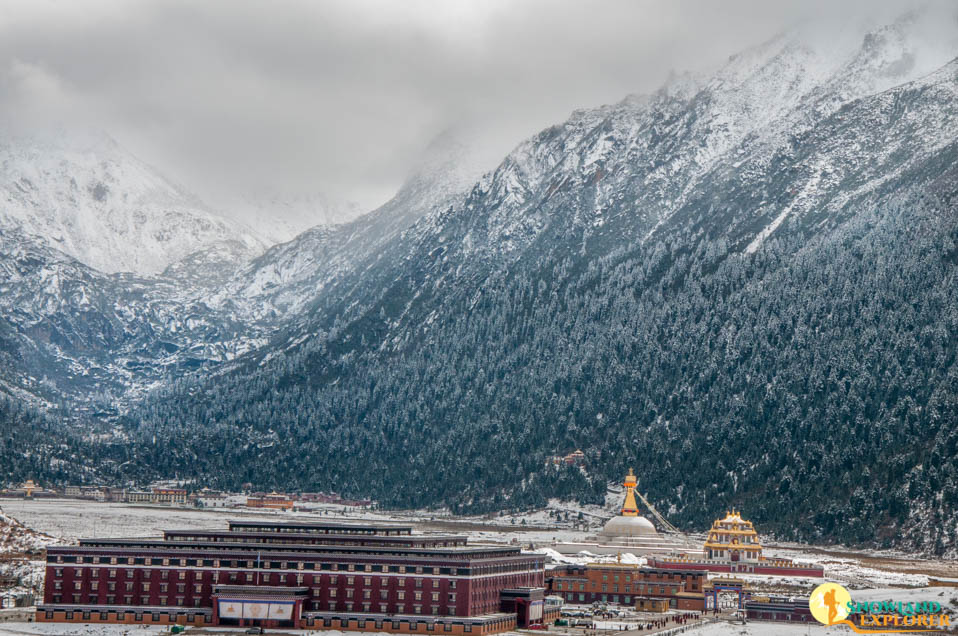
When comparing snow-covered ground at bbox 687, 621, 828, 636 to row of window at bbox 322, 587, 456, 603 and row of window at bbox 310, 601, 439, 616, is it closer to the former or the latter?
row of window at bbox 322, 587, 456, 603

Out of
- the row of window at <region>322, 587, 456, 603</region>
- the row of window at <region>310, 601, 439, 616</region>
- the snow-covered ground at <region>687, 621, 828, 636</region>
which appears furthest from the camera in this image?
the row of window at <region>310, 601, 439, 616</region>

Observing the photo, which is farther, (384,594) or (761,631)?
(384,594)

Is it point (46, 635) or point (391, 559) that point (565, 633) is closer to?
point (391, 559)

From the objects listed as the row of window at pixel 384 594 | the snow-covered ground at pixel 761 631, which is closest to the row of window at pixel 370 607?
the row of window at pixel 384 594

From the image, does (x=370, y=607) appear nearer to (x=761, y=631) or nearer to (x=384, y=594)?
(x=384, y=594)

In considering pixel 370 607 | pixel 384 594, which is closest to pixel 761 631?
pixel 384 594

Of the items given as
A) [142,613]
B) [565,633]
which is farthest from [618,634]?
[142,613]

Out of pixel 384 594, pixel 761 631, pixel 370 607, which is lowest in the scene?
pixel 761 631

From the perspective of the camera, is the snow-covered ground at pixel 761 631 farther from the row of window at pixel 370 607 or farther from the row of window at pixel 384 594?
the row of window at pixel 370 607

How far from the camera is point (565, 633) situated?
194375mm

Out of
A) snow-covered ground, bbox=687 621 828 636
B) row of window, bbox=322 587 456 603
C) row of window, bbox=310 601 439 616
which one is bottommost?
snow-covered ground, bbox=687 621 828 636

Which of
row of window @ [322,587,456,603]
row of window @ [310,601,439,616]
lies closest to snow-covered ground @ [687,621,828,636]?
row of window @ [322,587,456,603]

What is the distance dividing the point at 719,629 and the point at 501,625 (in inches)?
966

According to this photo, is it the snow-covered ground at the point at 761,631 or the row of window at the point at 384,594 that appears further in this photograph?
the row of window at the point at 384,594
